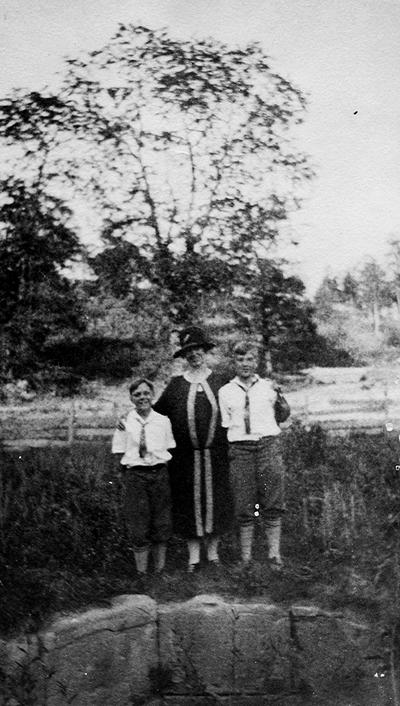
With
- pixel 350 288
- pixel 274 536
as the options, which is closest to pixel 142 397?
pixel 274 536

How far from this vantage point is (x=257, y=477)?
3.31 metres

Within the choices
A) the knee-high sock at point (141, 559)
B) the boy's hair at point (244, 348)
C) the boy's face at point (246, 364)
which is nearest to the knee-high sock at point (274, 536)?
the knee-high sock at point (141, 559)

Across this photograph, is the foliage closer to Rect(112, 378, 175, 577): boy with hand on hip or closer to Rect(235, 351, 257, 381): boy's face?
Rect(235, 351, 257, 381): boy's face

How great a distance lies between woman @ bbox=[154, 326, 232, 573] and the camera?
335cm

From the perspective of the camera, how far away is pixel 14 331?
10.8 ft

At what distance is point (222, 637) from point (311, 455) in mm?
918

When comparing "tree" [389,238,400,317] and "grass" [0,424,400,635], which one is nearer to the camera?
"grass" [0,424,400,635]

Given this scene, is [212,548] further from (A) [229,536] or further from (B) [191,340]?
(B) [191,340]

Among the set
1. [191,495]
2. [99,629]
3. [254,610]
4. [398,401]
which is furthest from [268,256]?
[99,629]

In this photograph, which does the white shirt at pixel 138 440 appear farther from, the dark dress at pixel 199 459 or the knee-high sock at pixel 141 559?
the knee-high sock at pixel 141 559

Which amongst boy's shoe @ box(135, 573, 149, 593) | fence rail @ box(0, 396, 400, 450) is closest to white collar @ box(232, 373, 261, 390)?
fence rail @ box(0, 396, 400, 450)

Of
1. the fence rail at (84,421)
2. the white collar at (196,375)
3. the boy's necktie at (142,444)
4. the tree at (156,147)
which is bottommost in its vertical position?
the boy's necktie at (142,444)

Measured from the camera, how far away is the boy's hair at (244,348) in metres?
3.29

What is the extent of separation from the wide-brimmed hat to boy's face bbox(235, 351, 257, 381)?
146mm
